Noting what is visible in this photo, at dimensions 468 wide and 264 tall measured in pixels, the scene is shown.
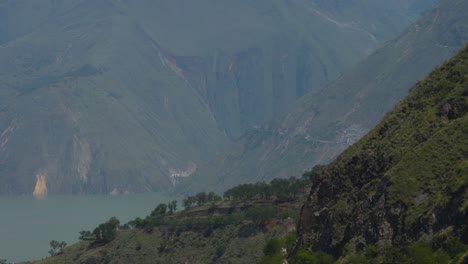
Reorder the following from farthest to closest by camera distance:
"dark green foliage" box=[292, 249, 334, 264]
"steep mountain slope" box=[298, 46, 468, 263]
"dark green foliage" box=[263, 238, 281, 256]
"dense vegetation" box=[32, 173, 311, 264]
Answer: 1. "dense vegetation" box=[32, 173, 311, 264]
2. "dark green foliage" box=[263, 238, 281, 256]
3. "dark green foliage" box=[292, 249, 334, 264]
4. "steep mountain slope" box=[298, 46, 468, 263]

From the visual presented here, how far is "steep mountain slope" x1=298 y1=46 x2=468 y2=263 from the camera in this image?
147 ft

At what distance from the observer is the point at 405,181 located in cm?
4794

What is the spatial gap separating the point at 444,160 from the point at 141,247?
73.3 meters

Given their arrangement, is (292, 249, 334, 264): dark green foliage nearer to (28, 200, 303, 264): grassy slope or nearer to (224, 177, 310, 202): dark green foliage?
(28, 200, 303, 264): grassy slope

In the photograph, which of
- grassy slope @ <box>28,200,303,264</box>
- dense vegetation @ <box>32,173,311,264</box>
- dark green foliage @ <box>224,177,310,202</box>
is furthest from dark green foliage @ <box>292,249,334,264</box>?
dark green foliage @ <box>224,177,310,202</box>

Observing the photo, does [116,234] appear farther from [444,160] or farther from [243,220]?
[444,160]

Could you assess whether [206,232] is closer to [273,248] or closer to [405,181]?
[273,248]

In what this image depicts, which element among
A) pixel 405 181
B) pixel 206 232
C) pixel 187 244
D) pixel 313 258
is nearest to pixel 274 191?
pixel 206 232

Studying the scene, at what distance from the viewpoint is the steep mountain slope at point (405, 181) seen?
4466cm

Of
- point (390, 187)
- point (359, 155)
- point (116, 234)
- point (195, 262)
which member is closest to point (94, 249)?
point (116, 234)

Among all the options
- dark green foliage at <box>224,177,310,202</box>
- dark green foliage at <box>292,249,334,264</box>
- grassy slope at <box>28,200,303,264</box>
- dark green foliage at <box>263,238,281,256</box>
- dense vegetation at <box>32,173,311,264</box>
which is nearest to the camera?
dark green foliage at <box>292,249,334,264</box>

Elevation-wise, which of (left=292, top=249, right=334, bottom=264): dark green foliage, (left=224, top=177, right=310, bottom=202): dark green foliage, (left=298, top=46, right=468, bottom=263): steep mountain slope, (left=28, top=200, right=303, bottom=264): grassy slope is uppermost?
(left=224, top=177, right=310, bottom=202): dark green foliage

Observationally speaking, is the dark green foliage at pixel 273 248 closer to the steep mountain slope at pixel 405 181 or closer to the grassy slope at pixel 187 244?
the steep mountain slope at pixel 405 181

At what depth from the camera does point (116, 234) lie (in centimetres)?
12325
